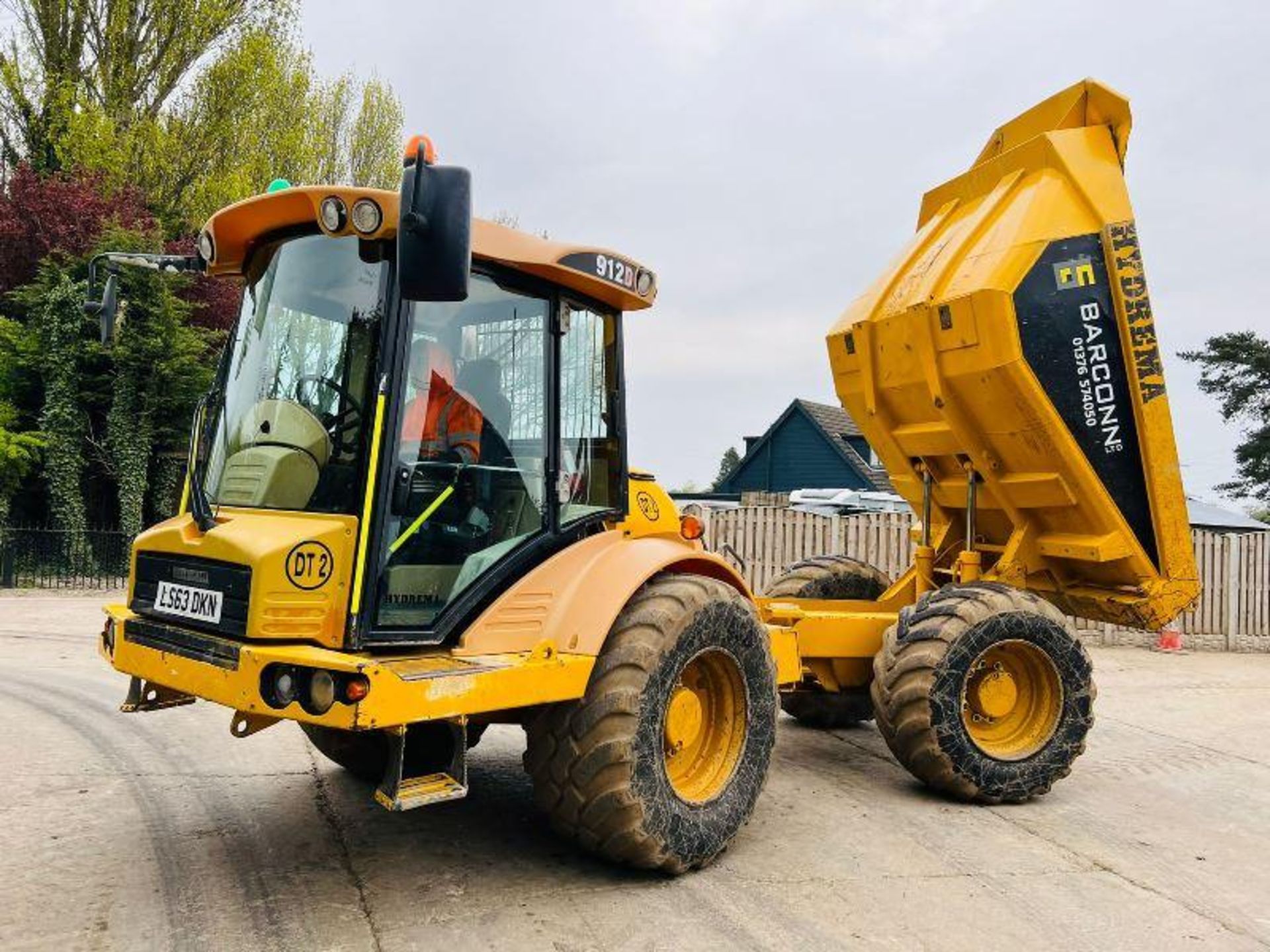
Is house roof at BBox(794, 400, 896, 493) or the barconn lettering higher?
house roof at BBox(794, 400, 896, 493)

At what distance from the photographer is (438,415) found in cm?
394

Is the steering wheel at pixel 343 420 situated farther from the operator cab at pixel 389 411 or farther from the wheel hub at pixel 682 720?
the wheel hub at pixel 682 720

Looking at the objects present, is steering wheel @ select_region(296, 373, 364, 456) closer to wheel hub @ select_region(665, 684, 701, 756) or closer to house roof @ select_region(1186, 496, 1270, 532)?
wheel hub @ select_region(665, 684, 701, 756)

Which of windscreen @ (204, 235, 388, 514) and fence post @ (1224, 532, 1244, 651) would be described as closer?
windscreen @ (204, 235, 388, 514)

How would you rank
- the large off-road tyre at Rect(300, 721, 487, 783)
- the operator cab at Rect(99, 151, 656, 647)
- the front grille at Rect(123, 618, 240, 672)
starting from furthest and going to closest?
the large off-road tyre at Rect(300, 721, 487, 783), the operator cab at Rect(99, 151, 656, 647), the front grille at Rect(123, 618, 240, 672)

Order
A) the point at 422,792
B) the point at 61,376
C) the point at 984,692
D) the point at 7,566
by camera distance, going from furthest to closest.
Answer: the point at 61,376 < the point at 7,566 < the point at 984,692 < the point at 422,792

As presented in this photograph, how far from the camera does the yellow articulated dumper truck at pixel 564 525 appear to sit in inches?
142

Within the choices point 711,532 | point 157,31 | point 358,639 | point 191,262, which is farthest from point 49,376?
point 358,639

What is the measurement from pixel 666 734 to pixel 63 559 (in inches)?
610

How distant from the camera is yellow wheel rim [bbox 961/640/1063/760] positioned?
18.5 feet

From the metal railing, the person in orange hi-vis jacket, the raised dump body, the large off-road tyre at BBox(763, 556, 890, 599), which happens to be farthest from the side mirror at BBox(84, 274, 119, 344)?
the metal railing

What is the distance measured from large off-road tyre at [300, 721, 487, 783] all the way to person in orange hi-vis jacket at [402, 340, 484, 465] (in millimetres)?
1330

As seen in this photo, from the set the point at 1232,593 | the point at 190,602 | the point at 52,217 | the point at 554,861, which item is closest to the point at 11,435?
the point at 52,217

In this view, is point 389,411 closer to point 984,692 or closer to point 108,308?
point 108,308
